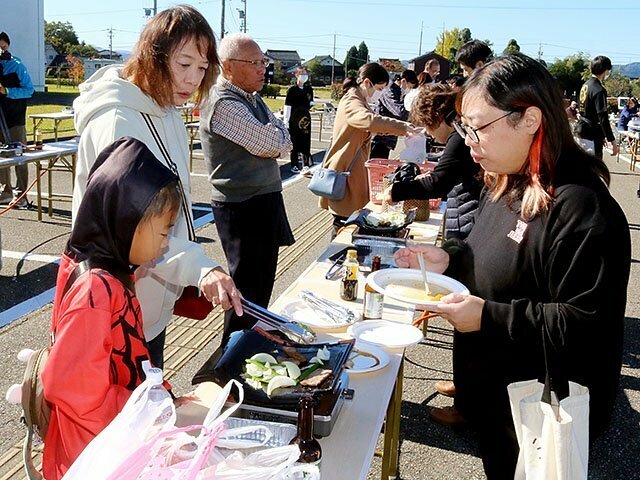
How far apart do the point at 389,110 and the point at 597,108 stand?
3333 millimetres

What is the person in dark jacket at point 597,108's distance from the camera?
7.54 metres

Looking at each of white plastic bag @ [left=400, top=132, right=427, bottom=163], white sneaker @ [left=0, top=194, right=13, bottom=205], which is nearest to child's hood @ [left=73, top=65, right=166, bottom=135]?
white plastic bag @ [left=400, top=132, right=427, bottom=163]

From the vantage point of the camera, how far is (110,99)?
6.59 feet

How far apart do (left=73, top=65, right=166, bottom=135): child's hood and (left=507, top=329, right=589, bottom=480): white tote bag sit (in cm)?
150

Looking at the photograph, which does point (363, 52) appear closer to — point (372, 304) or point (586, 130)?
point (586, 130)

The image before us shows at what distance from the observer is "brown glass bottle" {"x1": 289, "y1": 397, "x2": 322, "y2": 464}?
1367 mm

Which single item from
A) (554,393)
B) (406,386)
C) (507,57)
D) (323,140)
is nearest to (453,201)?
(406,386)

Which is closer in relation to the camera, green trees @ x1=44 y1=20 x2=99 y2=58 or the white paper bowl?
the white paper bowl

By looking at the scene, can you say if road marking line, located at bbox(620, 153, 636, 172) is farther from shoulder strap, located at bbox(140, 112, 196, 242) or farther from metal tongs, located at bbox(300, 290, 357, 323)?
shoulder strap, located at bbox(140, 112, 196, 242)

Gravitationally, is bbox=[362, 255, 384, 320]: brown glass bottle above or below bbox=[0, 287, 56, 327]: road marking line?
above

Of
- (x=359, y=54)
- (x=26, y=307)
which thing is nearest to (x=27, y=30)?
(x=26, y=307)

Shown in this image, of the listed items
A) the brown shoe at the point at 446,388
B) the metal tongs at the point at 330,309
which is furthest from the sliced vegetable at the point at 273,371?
the brown shoe at the point at 446,388

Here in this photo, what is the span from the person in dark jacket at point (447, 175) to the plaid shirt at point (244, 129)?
2.81 ft

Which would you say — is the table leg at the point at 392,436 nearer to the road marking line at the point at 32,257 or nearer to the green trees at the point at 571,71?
the road marking line at the point at 32,257
